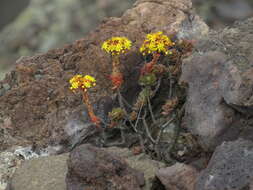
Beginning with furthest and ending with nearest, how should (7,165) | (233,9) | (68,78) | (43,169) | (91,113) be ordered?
(233,9) → (68,78) → (91,113) → (7,165) → (43,169)

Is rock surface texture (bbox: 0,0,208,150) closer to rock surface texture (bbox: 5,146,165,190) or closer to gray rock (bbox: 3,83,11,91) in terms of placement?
gray rock (bbox: 3,83,11,91)

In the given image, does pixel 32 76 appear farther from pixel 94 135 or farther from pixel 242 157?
pixel 242 157

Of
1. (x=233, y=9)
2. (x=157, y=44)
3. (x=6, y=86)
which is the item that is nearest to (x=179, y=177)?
(x=157, y=44)

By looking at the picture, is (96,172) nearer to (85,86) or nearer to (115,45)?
(85,86)

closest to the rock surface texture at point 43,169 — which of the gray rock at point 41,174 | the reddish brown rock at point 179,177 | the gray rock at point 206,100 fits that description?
the gray rock at point 41,174

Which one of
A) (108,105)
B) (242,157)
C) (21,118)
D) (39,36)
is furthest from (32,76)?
(39,36)

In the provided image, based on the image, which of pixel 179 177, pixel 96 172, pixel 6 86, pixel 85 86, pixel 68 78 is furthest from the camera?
pixel 6 86
